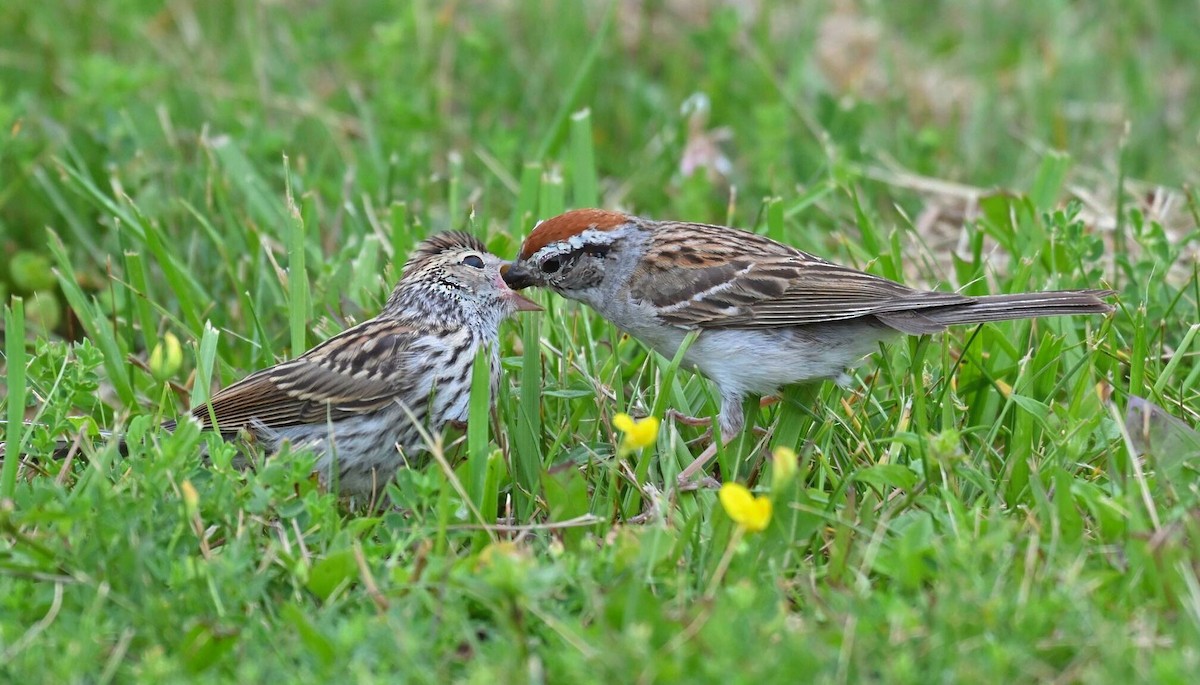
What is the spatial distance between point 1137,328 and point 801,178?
3017mm

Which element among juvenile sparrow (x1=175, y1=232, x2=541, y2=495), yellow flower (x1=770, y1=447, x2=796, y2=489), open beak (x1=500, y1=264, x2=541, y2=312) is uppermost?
yellow flower (x1=770, y1=447, x2=796, y2=489)

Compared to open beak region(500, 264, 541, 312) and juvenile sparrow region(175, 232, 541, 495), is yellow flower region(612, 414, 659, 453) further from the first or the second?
open beak region(500, 264, 541, 312)

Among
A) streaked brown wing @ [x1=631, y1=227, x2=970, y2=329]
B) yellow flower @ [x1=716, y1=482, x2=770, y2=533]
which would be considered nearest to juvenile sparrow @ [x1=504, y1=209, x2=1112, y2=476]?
streaked brown wing @ [x1=631, y1=227, x2=970, y2=329]

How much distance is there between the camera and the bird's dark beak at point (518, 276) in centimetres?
503

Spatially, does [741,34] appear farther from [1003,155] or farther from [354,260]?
[354,260]

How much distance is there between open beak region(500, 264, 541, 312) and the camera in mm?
4893

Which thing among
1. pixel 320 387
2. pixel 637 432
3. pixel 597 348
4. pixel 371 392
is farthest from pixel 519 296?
pixel 637 432

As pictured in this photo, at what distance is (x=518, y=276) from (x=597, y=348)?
0.55 meters

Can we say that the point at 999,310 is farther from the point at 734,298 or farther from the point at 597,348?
the point at 597,348

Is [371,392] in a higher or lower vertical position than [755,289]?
lower

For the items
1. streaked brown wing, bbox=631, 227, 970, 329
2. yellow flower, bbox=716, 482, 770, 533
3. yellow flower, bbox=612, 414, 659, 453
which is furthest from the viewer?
streaked brown wing, bbox=631, 227, 970, 329

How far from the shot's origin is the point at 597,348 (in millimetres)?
5438

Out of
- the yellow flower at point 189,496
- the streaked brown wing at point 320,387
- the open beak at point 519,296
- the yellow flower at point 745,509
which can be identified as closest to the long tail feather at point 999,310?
the open beak at point 519,296

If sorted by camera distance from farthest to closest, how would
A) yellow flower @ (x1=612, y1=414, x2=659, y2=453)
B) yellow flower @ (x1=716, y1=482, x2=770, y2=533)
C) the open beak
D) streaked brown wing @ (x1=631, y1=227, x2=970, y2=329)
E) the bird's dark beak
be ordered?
the bird's dark beak < the open beak < streaked brown wing @ (x1=631, y1=227, x2=970, y2=329) < yellow flower @ (x1=612, y1=414, x2=659, y2=453) < yellow flower @ (x1=716, y1=482, x2=770, y2=533)
